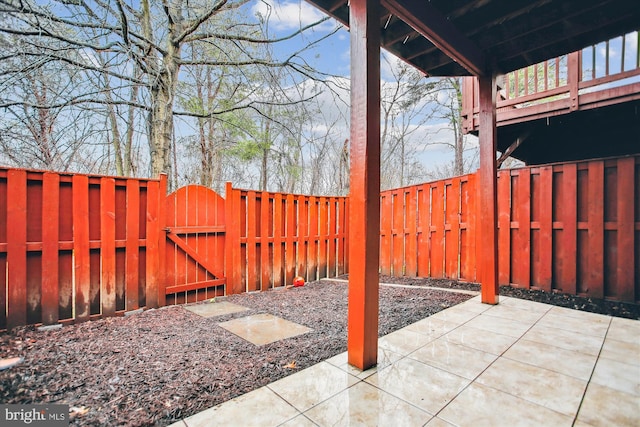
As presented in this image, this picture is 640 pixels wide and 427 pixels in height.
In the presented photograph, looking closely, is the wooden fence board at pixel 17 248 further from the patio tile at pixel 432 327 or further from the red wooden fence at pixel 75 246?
the patio tile at pixel 432 327

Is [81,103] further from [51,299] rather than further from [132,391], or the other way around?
[132,391]

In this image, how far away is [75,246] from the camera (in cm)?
283

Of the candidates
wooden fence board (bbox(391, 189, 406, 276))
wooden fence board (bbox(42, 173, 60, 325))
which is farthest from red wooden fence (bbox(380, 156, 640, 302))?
wooden fence board (bbox(42, 173, 60, 325))

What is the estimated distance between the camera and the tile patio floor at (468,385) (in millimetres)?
1341

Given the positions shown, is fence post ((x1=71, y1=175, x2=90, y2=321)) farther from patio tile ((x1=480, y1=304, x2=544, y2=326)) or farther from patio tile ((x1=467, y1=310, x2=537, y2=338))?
patio tile ((x1=480, y1=304, x2=544, y2=326))

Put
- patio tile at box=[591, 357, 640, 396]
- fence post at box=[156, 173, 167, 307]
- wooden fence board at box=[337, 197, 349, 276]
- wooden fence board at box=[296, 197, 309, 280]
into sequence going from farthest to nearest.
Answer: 1. wooden fence board at box=[337, 197, 349, 276]
2. wooden fence board at box=[296, 197, 309, 280]
3. fence post at box=[156, 173, 167, 307]
4. patio tile at box=[591, 357, 640, 396]

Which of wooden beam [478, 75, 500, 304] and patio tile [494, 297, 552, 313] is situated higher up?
wooden beam [478, 75, 500, 304]

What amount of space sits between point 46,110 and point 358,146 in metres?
4.85

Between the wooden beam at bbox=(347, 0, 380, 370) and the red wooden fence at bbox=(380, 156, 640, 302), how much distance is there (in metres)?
3.07

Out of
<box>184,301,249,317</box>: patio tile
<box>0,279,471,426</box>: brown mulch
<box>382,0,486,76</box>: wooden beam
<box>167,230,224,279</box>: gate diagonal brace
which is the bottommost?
<box>184,301,249,317</box>: patio tile

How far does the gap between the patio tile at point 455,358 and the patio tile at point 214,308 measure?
2186mm

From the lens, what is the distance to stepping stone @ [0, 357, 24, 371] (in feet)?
6.13

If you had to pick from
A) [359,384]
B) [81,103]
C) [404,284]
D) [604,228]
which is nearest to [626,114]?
[604,228]

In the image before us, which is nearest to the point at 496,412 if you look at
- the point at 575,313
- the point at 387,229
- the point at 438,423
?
the point at 438,423
